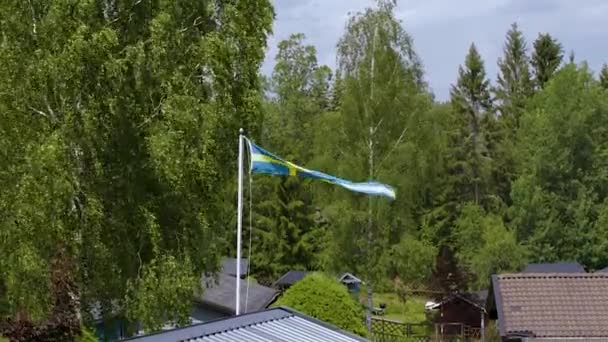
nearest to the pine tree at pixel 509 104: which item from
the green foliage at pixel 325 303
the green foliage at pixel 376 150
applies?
the green foliage at pixel 376 150

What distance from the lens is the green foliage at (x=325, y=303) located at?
22.5m

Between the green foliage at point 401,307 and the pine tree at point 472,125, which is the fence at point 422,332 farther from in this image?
the pine tree at point 472,125

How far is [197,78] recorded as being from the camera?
1925 cm

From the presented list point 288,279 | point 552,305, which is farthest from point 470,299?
point 552,305

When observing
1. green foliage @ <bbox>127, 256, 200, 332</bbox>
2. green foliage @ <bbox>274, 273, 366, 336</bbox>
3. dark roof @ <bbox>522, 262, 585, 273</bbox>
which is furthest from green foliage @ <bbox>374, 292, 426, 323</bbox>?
green foliage @ <bbox>127, 256, 200, 332</bbox>

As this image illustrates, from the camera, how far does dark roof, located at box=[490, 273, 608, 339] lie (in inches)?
792

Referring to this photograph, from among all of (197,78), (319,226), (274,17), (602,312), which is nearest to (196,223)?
(197,78)

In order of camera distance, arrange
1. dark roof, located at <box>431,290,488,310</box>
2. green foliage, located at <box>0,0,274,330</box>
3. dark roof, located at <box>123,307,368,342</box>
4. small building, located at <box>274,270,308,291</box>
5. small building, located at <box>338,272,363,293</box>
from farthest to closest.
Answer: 1. small building, located at <box>274,270,308,291</box>
2. dark roof, located at <box>431,290,488,310</box>
3. small building, located at <box>338,272,363,293</box>
4. green foliage, located at <box>0,0,274,330</box>
5. dark roof, located at <box>123,307,368,342</box>

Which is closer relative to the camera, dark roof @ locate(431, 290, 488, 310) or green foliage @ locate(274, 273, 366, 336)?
green foliage @ locate(274, 273, 366, 336)

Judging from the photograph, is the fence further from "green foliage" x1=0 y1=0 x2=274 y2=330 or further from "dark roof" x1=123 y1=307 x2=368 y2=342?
"dark roof" x1=123 y1=307 x2=368 y2=342

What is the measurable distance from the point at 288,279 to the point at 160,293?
24.7 metres

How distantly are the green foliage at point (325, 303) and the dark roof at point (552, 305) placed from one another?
353cm

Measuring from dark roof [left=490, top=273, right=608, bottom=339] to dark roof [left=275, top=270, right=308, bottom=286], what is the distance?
20.8 meters

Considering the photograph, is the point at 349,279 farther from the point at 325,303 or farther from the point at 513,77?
the point at 513,77
